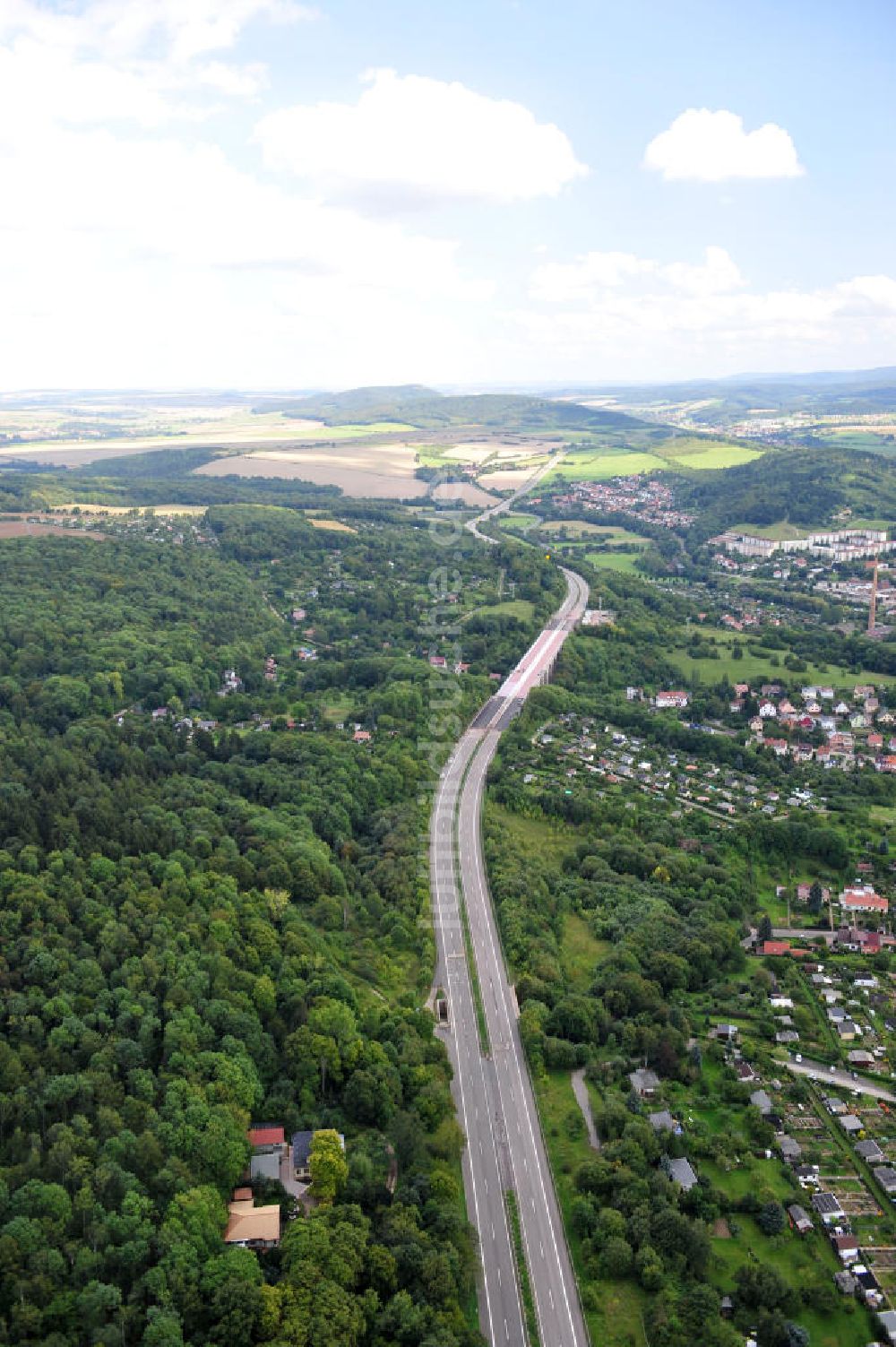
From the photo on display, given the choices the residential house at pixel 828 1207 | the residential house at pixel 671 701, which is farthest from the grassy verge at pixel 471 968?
the residential house at pixel 671 701

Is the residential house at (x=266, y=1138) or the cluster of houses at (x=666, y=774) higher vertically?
the cluster of houses at (x=666, y=774)

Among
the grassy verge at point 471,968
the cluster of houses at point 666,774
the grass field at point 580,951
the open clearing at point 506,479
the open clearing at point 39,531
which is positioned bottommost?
the grass field at point 580,951

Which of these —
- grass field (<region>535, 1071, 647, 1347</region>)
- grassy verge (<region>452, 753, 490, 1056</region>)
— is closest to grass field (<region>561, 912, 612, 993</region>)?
grassy verge (<region>452, 753, 490, 1056</region>)

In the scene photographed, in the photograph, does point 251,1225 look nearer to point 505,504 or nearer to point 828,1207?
point 828,1207

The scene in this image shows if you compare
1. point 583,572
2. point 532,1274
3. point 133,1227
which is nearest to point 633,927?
point 532,1274

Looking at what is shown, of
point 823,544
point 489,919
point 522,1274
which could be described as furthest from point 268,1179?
point 823,544

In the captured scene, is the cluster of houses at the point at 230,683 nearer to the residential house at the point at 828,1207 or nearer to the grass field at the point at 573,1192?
the grass field at the point at 573,1192
